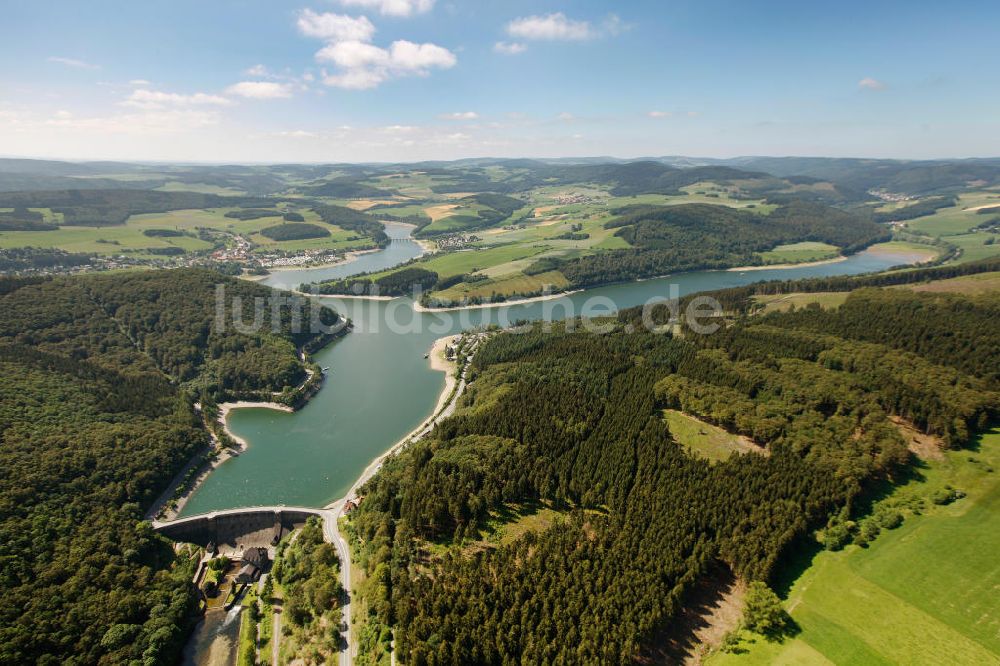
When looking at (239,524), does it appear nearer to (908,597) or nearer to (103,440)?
(103,440)

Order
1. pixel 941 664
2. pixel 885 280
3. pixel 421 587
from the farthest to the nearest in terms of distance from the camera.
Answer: pixel 885 280 → pixel 421 587 → pixel 941 664

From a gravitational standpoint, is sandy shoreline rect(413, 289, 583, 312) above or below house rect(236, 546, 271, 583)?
above

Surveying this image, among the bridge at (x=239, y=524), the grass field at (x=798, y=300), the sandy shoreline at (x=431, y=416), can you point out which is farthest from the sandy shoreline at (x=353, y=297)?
the grass field at (x=798, y=300)

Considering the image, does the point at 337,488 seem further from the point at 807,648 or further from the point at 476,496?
the point at 807,648

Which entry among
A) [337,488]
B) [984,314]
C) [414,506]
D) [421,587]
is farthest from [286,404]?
[984,314]

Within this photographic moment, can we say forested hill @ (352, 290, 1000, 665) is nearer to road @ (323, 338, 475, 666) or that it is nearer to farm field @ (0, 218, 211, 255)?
road @ (323, 338, 475, 666)

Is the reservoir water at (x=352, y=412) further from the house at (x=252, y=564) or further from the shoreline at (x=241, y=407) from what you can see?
the house at (x=252, y=564)

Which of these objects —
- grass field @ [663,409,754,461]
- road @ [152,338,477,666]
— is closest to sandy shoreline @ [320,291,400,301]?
road @ [152,338,477,666]

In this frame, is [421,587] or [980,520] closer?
[421,587]
